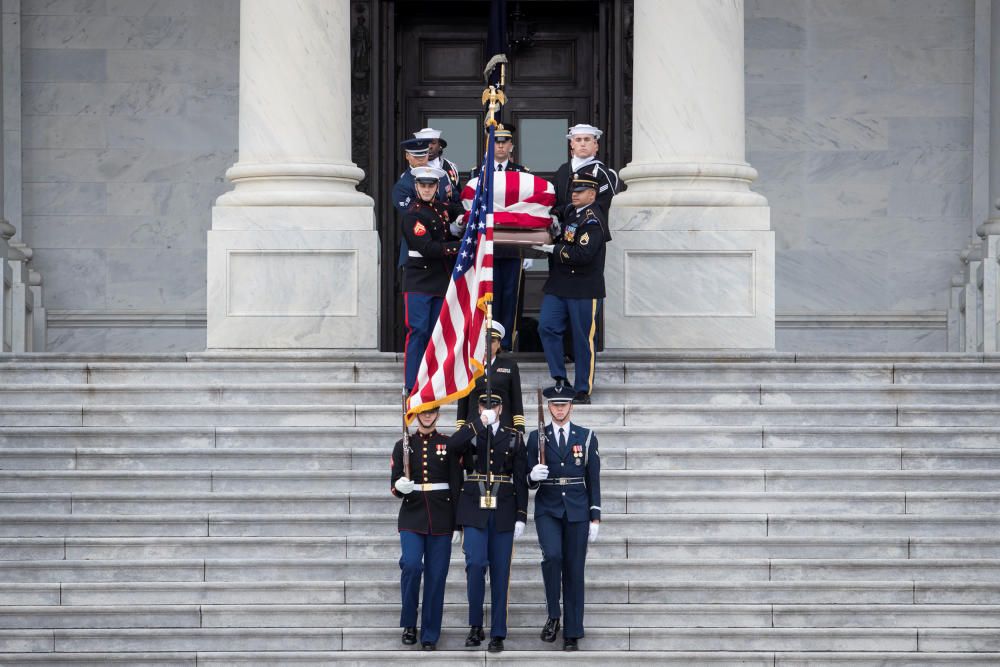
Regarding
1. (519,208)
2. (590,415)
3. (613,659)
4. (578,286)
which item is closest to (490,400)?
(613,659)

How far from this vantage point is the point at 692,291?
19328 mm

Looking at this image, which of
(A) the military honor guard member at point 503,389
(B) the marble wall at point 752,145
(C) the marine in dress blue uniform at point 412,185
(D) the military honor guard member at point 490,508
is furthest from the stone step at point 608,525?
(B) the marble wall at point 752,145

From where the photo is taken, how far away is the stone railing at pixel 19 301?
22.3 meters

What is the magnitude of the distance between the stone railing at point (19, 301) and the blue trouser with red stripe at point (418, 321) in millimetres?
6308

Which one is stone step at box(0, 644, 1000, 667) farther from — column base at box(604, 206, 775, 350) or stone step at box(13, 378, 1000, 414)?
column base at box(604, 206, 775, 350)

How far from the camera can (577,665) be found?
13.9m

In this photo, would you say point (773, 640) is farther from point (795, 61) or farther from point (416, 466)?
point (795, 61)

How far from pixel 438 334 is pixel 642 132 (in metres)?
5.78

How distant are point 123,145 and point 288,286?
225 inches

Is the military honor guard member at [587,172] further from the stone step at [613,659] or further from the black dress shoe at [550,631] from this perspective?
the stone step at [613,659]

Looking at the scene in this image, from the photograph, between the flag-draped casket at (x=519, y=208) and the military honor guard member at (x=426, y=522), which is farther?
the flag-draped casket at (x=519, y=208)

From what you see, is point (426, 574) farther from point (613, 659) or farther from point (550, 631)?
point (613, 659)

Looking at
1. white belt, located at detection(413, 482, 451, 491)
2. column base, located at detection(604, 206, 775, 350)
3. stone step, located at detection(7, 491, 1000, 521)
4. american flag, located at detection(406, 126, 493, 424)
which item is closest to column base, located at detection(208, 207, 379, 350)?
column base, located at detection(604, 206, 775, 350)

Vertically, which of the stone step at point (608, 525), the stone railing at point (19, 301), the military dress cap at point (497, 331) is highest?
the stone railing at point (19, 301)
